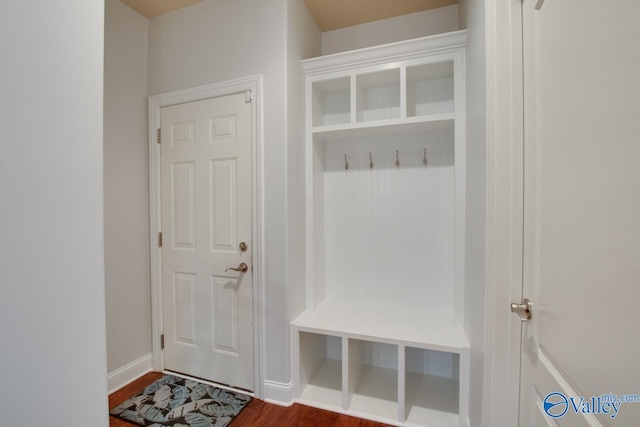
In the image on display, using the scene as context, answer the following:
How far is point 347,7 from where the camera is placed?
2.12m

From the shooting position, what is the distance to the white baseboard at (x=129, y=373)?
205 centimetres

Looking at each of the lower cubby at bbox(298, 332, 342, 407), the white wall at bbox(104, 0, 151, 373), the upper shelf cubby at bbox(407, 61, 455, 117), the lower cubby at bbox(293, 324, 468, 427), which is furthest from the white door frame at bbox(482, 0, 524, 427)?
the white wall at bbox(104, 0, 151, 373)

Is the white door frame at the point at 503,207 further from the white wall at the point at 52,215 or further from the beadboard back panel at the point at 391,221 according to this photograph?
the white wall at the point at 52,215

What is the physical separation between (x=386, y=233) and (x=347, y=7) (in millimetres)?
1721

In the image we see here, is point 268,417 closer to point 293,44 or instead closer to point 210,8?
point 293,44

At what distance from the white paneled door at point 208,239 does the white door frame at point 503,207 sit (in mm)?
1452

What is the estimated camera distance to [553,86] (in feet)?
2.76

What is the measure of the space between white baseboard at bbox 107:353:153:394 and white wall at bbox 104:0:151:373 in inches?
1.4

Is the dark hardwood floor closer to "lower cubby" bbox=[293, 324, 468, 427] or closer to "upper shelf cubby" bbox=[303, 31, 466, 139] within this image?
"lower cubby" bbox=[293, 324, 468, 427]

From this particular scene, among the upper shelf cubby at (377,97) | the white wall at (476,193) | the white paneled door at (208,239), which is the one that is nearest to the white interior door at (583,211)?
the white wall at (476,193)

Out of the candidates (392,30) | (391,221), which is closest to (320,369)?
(391,221)

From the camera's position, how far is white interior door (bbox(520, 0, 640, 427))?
0.55 meters

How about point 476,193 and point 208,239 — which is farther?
point 208,239

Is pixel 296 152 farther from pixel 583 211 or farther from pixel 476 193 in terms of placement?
pixel 583 211
